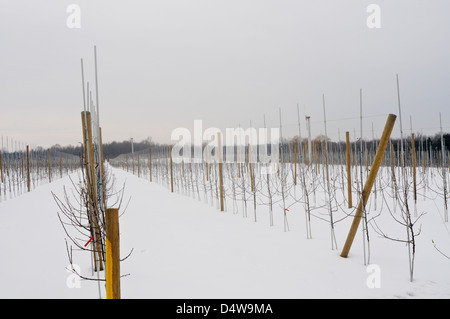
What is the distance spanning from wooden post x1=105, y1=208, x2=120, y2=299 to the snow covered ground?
1.27 meters

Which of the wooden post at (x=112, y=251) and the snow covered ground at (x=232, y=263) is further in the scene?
the snow covered ground at (x=232, y=263)

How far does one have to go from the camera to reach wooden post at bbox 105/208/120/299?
172 cm

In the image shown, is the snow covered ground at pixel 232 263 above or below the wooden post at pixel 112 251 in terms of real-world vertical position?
below

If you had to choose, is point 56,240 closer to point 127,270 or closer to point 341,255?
point 127,270

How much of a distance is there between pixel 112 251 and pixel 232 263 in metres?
2.46

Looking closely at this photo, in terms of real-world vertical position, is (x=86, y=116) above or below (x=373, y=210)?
above

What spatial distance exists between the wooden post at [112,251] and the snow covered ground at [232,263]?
1266mm

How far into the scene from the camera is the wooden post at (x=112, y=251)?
5.66 feet

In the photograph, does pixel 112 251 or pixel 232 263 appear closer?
pixel 112 251

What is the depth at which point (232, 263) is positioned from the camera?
3.86 m

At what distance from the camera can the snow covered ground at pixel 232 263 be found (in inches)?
119
